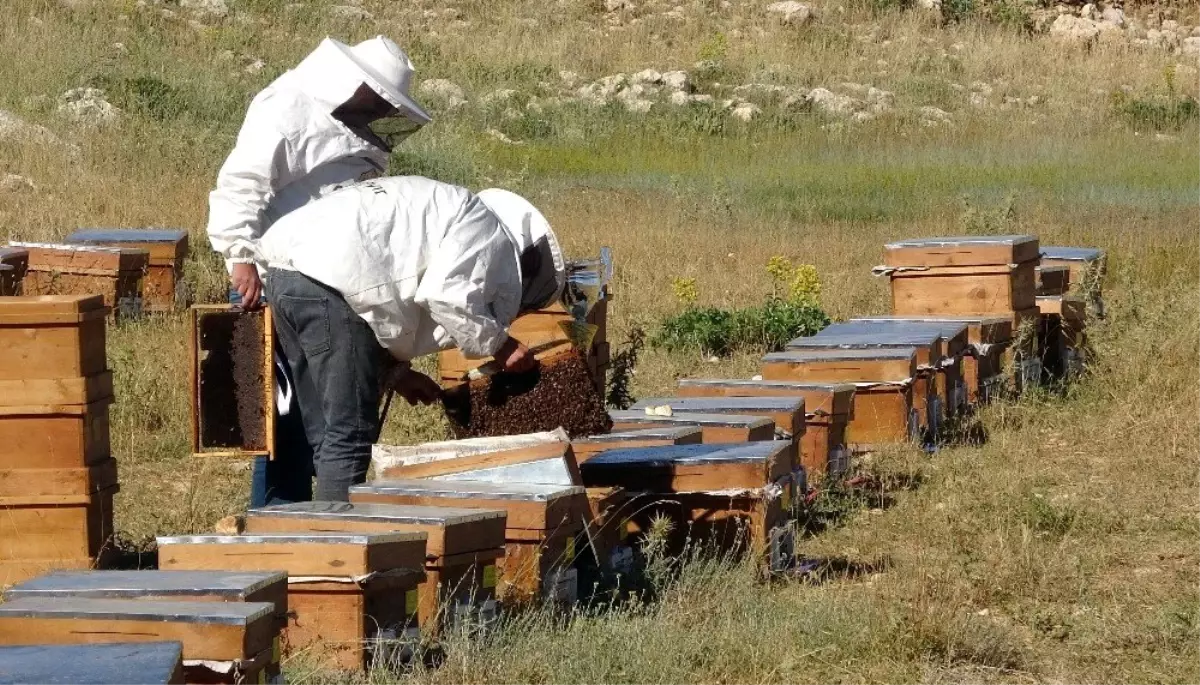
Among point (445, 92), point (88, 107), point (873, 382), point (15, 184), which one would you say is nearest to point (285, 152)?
point (873, 382)

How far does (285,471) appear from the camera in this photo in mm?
5891

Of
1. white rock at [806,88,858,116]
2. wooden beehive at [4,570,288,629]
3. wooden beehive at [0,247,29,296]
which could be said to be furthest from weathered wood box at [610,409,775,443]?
white rock at [806,88,858,116]

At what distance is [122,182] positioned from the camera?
49.3ft

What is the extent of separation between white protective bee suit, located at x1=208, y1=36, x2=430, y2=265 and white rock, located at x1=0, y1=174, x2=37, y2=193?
30.9 ft

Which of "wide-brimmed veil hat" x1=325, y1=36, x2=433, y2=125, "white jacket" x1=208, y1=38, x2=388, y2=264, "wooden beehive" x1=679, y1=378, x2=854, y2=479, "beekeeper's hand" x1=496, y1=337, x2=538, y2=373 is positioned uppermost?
"wide-brimmed veil hat" x1=325, y1=36, x2=433, y2=125

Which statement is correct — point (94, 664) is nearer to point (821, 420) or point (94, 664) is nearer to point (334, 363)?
point (334, 363)

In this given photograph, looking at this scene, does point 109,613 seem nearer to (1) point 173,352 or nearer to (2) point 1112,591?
(2) point 1112,591

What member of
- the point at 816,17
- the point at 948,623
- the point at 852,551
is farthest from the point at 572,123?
the point at 948,623

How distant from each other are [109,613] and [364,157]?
2593mm

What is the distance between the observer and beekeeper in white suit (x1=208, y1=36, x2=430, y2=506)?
18.2 feet

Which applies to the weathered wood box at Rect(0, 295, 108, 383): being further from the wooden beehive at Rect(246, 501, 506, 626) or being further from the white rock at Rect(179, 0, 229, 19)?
the white rock at Rect(179, 0, 229, 19)

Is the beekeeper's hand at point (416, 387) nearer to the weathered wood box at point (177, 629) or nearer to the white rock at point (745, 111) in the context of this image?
the weathered wood box at point (177, 629)

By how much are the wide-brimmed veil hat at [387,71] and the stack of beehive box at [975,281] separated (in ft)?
14.1

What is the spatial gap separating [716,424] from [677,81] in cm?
1759
